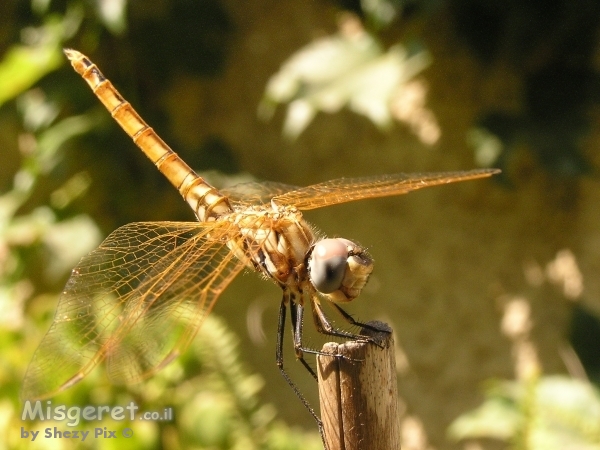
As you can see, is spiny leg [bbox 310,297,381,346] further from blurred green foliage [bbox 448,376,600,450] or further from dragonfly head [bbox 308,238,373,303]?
blurred green foliage [bbox 448,376,600,450]

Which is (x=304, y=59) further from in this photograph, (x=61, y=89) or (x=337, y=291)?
(x=337, y=291)

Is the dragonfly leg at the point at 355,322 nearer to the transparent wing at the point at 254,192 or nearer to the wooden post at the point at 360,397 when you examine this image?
the wooden post at the point at 360,397

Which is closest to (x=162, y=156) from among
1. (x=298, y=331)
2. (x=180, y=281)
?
(x=180, y=281)

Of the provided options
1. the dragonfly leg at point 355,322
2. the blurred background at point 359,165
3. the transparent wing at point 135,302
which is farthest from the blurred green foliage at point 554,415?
the transparent wing at point 135,302

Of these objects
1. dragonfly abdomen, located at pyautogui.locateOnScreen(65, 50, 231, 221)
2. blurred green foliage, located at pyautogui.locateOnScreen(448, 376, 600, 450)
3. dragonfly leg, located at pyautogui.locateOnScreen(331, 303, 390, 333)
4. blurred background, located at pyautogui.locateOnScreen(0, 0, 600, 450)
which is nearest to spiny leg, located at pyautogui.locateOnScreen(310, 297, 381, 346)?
dragonfly leg, located at pyautogui.locateOnScreen(331, 303, 390, 333)

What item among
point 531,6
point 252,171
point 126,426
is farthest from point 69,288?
point 531,6

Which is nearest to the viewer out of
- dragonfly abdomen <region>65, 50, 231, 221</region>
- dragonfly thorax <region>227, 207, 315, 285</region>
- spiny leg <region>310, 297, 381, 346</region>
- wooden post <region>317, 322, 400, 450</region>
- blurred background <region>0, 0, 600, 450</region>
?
wooden post <region>317, 322, 400, 450</region>
